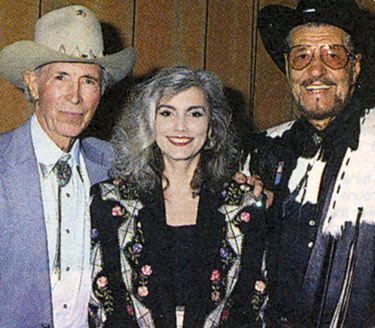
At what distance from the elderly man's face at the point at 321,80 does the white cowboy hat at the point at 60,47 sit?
823 millimetres

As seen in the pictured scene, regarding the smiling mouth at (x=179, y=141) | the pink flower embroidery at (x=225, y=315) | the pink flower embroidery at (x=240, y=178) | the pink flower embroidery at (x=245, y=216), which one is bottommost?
the pink flower embroidery at (x=225, y=315)

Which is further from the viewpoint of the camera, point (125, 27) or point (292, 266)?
point (125, 27)

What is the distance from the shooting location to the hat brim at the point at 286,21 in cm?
218

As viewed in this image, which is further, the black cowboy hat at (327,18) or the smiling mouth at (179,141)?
the black cowboy hat at (327,18)

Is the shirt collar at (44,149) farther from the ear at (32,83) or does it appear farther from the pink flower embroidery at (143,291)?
the pink flower embroidery at (143,291)

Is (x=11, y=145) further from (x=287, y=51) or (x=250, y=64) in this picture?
(x=250, y=64)

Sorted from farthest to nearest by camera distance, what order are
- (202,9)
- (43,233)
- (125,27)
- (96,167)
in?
1. (202,9)
2. (125,27)
3. (96,167)
4. (43,233)

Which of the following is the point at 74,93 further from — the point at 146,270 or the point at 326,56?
the point at 326,56

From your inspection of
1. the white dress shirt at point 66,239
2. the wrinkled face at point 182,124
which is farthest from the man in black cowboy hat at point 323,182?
the white dress shirt at point 66,239

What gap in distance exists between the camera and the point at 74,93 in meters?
1.99

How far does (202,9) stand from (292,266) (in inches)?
77.1

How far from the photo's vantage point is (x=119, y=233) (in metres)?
1.95

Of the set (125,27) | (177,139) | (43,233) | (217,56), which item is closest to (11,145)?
(43,233)

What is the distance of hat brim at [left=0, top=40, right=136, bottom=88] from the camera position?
200cm
